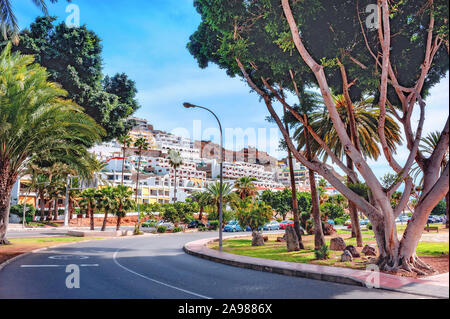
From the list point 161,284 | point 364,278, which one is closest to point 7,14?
point 161,284

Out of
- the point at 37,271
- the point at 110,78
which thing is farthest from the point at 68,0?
the point at 110,78

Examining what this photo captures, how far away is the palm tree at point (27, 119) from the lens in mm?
18828

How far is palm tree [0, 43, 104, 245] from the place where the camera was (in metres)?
18.8

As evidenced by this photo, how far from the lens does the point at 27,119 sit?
19.4 m

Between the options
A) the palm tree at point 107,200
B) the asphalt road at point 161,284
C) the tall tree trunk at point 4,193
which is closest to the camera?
the asphalt road at point 161,284

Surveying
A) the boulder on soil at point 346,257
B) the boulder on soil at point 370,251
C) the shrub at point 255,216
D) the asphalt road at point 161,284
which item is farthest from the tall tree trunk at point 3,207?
the boulder on soil at point 370,251

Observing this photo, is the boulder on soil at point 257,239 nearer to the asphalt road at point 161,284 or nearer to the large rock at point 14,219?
the asphalt road at point 161,284

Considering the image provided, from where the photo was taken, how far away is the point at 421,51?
1459 cm

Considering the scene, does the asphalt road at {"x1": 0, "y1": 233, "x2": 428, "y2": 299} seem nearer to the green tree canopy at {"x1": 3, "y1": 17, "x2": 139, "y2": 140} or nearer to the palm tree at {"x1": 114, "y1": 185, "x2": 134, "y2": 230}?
the green tree canopy at {"x1": 3, "y1": 17, "x2": 139, "y2": 140}

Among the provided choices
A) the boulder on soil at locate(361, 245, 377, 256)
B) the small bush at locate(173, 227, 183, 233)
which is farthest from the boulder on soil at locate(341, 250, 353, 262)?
the small bush at locate(173, 227, 183, 233)

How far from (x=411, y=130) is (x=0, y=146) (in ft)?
70.0

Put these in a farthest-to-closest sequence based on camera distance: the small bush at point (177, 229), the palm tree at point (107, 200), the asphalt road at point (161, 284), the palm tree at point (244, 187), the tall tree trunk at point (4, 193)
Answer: the palm tree at point (244, 187)
the small bush at point (177, 229)
the palm tree at point (107, 200)
the tall tree trunk at point (4, 193)
the asphalt road at point (161, 284)

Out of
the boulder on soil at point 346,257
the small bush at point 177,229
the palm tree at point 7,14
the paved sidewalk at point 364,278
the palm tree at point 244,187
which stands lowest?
the small bush at point 177,229

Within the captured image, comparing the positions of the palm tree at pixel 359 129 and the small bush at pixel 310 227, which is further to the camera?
the small bush at pixel 310 227
